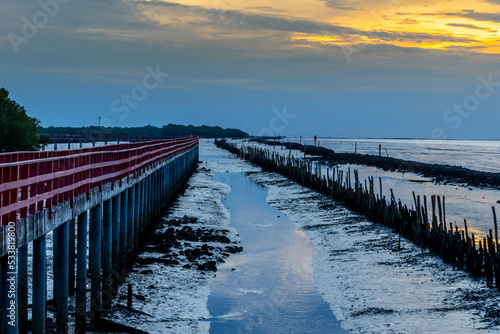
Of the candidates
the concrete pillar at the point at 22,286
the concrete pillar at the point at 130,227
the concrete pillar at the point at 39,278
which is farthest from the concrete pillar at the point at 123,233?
the concrete pillar at the point at 39,278

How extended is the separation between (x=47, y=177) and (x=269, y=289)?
8.40 metres

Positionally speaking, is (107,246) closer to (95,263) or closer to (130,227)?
(95,263)

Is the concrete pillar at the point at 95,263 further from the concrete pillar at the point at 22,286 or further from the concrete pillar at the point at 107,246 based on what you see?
the concrete pillar at the point at 22,286

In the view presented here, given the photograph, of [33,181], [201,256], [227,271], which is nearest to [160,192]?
[201,256]

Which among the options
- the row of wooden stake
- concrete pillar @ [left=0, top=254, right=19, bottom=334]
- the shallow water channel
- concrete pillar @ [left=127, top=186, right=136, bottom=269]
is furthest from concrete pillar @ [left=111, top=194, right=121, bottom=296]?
the row of wooden stake

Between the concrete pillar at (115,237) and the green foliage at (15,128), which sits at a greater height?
the green foliage at (15,128)

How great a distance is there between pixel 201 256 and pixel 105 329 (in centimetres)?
786

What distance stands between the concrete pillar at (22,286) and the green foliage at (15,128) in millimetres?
52003

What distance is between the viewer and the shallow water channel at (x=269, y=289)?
44.5ft

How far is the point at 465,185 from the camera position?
48.3 m

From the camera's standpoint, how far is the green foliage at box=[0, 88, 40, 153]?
5984 centimetres

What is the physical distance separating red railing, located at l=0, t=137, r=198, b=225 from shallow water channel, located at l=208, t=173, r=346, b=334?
13.2ft

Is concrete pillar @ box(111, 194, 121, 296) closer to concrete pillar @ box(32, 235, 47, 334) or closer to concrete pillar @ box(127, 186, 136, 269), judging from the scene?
concrete pillar @ box(127, 186, 136, 269)

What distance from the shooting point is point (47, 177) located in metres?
9.45
